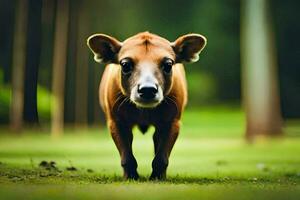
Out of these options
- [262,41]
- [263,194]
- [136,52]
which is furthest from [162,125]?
[262,41]

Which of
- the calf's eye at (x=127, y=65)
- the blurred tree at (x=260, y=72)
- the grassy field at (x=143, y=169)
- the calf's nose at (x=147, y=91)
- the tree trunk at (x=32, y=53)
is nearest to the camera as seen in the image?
the grassy field at (x=143, y=169)

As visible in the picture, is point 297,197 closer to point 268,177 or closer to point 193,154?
point 268,177

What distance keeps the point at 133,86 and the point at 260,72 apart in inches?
171

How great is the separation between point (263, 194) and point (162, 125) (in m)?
0.89

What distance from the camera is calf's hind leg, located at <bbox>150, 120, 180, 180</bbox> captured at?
13.9ft

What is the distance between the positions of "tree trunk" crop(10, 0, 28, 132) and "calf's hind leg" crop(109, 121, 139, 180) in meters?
2.05

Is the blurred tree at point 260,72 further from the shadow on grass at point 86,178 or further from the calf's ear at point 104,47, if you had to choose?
the calf's ear at point 104,47

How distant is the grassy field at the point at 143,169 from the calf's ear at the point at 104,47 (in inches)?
24.3

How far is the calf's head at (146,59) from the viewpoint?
12.8 feet

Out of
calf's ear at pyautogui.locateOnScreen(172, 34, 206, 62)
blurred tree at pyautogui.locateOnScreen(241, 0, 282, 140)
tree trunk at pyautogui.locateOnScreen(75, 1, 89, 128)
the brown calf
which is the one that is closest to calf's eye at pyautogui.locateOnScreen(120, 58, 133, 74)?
the brown calf

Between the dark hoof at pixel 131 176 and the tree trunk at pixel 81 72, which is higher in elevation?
the tree trunk at pixel 81 72

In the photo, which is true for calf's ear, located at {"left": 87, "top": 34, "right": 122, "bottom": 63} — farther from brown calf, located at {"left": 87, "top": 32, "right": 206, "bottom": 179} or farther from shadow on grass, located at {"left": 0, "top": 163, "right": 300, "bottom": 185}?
shadow on grass, located at {"left": 0, "top": 163, "right": 300, "bottom": 185}

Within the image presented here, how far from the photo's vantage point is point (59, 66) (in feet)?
24.6

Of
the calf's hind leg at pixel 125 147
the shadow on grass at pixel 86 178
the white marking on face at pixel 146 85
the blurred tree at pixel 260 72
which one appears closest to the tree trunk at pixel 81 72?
the blurred tree at pixel 260 72
